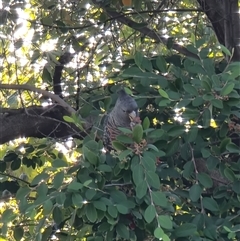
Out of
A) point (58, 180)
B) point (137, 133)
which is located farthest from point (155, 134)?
point (58, 180)

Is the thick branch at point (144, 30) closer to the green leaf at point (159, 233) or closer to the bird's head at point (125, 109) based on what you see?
the bird's head at point (125, 109)

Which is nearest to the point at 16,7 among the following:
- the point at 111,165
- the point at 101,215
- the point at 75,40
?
the point at 75,40

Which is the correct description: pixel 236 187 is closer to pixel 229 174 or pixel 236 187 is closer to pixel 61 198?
pixel 229 174

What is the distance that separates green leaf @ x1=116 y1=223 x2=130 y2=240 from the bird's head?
383 millimetres

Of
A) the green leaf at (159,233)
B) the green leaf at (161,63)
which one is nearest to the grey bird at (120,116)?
the green leaf at (161,63)

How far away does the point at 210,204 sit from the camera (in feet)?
5.83

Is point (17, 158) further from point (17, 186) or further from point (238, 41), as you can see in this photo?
point (238, 41)

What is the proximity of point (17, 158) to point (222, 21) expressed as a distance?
3.51ft

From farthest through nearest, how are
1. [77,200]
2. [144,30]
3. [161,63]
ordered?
[144,30]
[161,63]
[77,200]

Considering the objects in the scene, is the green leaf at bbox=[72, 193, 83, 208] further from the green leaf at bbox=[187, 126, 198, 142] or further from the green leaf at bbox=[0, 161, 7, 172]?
the green leaf at bbox=[0, 161, 7, 172]

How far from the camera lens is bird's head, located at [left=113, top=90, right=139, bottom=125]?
1.96 m

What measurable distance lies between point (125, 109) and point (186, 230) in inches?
21.3

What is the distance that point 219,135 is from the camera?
6.02ft

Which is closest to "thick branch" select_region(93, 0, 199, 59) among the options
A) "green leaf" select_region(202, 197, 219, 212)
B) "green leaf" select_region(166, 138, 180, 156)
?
"green leaf" select_region(166, 138, 180, 156)
